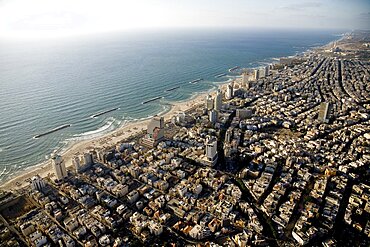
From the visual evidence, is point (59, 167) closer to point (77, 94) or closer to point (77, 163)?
point (77, 163)

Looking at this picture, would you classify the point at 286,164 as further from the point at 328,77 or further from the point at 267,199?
the point at 328,77

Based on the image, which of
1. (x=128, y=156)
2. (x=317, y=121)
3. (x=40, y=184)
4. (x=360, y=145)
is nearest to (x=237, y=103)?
(x=317, y=121)

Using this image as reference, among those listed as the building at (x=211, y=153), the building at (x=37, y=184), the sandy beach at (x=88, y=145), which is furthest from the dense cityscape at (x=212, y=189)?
the sandy beach at (x=88, y=145)

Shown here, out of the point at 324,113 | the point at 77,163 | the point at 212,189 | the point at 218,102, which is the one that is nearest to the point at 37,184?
the point at 77,163

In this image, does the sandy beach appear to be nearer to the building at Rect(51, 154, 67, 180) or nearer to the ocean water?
the ocean water

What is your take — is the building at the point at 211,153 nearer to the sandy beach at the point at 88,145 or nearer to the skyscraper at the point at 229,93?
the sandy beach at the point at 88,145

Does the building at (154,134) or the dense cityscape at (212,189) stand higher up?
the building at (154,134)
